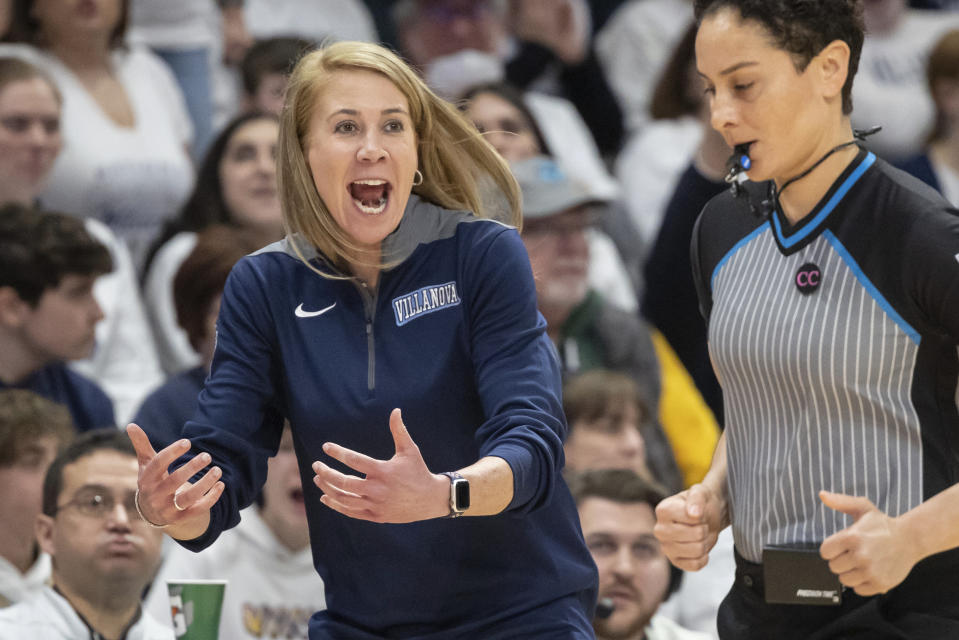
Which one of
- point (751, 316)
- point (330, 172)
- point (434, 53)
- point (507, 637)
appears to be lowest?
point (507, 637)

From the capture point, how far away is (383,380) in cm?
250

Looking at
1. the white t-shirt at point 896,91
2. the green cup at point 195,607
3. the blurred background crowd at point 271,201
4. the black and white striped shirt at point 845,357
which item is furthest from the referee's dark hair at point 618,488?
the white t-shirt at point 896,91

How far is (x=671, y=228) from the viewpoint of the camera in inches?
201

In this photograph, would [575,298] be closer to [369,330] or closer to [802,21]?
[369,330]

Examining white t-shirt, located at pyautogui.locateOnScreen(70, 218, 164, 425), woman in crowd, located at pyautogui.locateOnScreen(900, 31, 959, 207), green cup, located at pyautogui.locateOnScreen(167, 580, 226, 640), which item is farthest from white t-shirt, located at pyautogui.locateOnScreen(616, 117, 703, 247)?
green cup, located at pyautogui.locateOnScreen(167, 580, 226, 640)

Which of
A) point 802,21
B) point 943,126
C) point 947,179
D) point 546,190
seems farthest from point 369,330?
point 943,126

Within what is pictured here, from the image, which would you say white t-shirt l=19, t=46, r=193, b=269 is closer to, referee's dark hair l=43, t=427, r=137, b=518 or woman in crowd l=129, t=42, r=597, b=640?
referee's dark hair l=43, t=427, r=137, b=518

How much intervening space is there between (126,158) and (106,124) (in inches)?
6.1

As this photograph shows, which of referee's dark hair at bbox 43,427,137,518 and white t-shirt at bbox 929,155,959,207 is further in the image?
white t-shirt at bbox 929,155,959,207

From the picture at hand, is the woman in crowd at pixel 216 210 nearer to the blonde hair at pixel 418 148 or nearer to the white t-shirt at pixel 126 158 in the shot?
the white t-shirt at pixel 126 158

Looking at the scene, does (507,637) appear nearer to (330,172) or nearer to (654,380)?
(330,172)

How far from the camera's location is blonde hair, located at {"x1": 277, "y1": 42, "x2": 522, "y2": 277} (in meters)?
2.62

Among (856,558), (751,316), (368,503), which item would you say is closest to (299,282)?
(368,503)

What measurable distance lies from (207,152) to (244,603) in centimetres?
200
